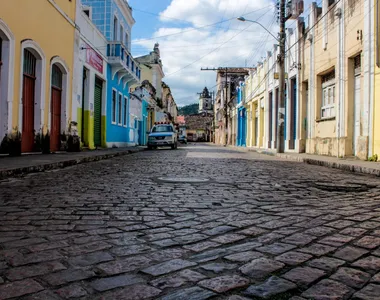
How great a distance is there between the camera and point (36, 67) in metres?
12.8

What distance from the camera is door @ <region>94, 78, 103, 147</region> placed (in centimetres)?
2015

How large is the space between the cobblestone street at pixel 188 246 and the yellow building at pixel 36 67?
6.51 meters

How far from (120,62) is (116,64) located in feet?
0.96

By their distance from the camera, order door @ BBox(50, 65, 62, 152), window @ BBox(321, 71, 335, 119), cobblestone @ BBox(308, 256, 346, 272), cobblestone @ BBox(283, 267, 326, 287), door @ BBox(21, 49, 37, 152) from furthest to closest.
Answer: window @ BBox(321, 71, 335, 119), door @ BBox(50, 65, 62, 152), door @ BBox(21, 49, 37, 152), cobblestone @ BBox(308, 256, 346, 272), cobblestone @ BBox(283, 267, 326, 287)

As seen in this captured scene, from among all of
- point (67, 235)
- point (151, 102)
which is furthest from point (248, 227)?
point (151, 102)

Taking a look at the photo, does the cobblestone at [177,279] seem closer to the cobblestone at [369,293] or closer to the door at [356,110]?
the cobblestone at [369,293]

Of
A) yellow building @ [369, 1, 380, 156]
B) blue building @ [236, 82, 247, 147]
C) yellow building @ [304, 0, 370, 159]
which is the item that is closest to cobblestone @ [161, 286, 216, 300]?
yellow building @ [369, 1, 380, 156]

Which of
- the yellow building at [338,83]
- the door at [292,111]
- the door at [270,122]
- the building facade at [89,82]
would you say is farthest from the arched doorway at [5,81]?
the door at [270,122]

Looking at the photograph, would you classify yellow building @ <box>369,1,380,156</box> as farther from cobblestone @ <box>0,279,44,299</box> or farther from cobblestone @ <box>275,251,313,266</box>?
cobblestone @ <box>0,279,44,299</box>

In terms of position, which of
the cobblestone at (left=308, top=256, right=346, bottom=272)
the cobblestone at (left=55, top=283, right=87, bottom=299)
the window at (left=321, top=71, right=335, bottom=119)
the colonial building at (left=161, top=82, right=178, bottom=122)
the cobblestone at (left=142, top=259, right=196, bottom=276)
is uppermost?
the colonial building at (left=161, top=82, right=178, bottom=122)

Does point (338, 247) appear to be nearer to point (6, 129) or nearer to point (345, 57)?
point (6, 129)

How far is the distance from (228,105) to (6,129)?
46.4 metres

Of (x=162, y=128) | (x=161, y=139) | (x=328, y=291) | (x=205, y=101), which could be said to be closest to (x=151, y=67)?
(x=162, y=128)

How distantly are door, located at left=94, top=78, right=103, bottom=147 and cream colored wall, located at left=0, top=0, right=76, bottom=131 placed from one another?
4507mm
